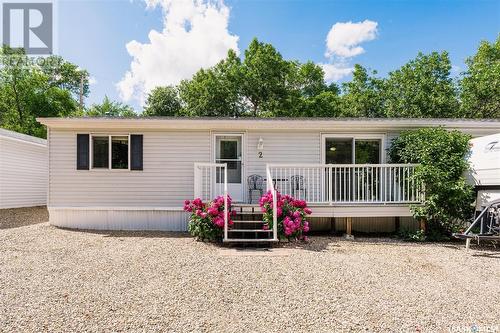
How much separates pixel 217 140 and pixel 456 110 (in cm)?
1838

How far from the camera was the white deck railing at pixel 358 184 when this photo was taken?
6684 millimetres

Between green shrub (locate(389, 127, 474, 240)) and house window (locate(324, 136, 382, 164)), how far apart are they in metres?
1.19

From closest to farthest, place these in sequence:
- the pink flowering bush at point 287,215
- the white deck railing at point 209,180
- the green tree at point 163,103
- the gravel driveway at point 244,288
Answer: the gravel driveway at point 244,288, the pink flowering bush at point 287,215, the white deck railing at point 209,180, the green tree at point 163,103

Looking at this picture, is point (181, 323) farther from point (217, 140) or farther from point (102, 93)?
point (102, 93)

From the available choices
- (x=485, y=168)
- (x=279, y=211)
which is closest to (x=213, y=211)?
(x=279, y=211)

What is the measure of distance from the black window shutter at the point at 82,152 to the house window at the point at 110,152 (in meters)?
0.16

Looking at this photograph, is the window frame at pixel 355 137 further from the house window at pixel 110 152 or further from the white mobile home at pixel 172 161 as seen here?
the house window at pixel 110 152

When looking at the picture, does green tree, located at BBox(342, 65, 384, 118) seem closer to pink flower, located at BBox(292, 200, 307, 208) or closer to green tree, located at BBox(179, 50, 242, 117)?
green tree, located at BBox(179, 50, 242, 117)

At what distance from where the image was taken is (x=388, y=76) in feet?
75.3

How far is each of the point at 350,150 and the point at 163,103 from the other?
846 inches

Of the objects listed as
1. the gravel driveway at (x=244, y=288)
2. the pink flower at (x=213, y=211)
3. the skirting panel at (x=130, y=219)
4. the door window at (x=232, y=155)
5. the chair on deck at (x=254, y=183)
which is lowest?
the gravel driveway at (x=244, y=288)

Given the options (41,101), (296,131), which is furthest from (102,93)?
(296,131)

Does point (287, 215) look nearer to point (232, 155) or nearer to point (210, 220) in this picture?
point (210, 220)

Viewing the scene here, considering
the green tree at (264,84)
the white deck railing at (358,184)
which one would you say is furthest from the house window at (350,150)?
the green tree at (264,84)
